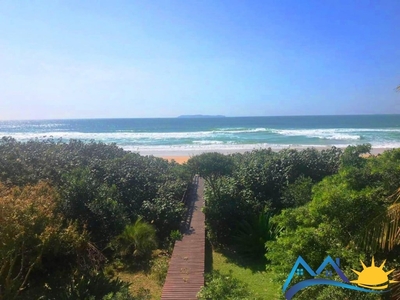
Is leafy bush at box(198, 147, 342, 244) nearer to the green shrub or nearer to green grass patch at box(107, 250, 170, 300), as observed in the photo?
the green shrub

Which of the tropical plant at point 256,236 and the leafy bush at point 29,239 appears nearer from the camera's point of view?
the leafy bush at point 29,239

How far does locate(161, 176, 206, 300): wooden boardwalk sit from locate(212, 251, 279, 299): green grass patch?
0.88 m

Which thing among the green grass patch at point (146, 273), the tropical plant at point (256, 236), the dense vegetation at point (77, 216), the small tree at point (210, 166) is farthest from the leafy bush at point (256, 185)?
the green grass patch at point (146, 273)

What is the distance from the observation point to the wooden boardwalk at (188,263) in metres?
8.02

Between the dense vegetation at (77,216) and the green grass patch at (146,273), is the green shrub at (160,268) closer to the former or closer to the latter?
the green grass patch at (146,273)

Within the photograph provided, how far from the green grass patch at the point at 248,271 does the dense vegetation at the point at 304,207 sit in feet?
1.34

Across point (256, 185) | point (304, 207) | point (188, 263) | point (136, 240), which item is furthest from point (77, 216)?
point (304, 207)

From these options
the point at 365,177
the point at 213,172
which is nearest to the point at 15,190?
the point at 213,172

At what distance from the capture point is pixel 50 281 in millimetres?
7793

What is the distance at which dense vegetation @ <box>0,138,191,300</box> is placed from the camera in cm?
628

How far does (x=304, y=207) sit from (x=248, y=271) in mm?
3503

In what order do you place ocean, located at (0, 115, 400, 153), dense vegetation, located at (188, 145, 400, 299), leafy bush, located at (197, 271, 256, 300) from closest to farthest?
dense vegetation, located at (188, 145, 400, 299) → leafy bush, located at (197, 271, 256, 300) → ocean, located at (0, 115, 400, 153)

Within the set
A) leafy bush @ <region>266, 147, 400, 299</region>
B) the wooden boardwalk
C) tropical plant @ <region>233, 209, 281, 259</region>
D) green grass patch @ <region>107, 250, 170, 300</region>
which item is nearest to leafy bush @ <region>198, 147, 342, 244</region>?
tropical plant @ <region>233, 209, 281, 259</region>

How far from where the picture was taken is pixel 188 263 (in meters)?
9.45
